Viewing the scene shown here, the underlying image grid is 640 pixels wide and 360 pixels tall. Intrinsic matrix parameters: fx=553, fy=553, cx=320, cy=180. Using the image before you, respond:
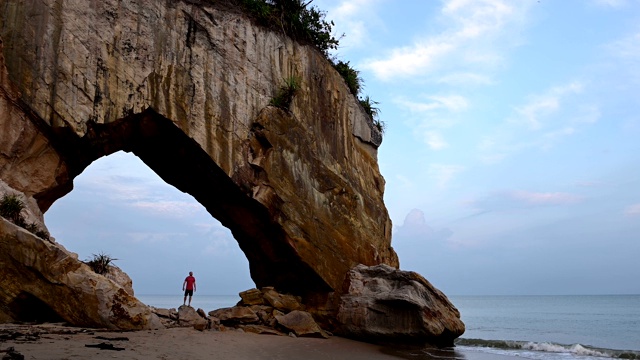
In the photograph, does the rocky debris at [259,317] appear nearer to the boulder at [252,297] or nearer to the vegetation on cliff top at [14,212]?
the boulder at [252,297]

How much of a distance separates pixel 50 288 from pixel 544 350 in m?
16.6

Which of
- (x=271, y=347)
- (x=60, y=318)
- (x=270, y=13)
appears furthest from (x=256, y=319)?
(x=270, y=13)

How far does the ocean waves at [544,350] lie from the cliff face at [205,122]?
502 cm

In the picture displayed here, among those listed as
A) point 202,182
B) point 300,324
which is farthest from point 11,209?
point 300,324

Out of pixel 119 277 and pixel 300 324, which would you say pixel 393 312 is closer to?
pixel 300 324

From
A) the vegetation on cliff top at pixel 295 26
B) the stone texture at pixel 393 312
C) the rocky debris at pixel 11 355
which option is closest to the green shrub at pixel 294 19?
the vegetation on cliff top at pixel 295 26

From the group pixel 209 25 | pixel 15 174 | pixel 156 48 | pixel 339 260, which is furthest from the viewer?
pixel 339 260

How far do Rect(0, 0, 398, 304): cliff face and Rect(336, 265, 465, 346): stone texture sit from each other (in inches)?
31.9

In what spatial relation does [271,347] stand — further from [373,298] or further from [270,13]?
[270,13]

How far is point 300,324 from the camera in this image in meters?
14.4

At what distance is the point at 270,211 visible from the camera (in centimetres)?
1461

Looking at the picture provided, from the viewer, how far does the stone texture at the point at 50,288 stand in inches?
376

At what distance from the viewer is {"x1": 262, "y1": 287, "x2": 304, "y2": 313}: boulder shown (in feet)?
50.4

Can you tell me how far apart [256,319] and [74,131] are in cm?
654
